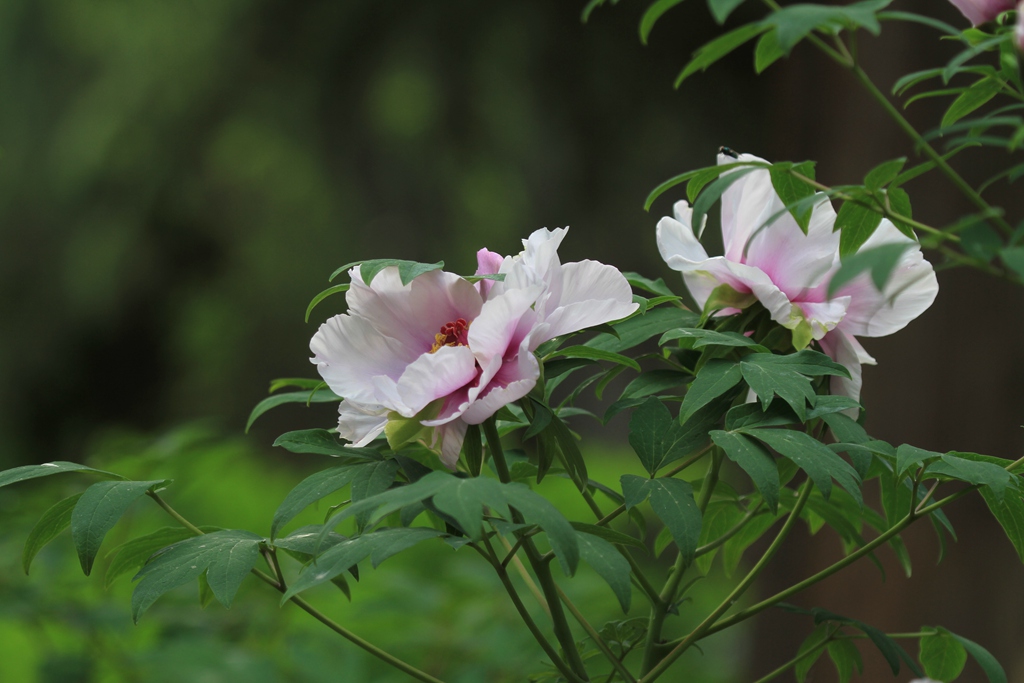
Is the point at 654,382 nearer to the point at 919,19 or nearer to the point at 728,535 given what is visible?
the point at 728,535

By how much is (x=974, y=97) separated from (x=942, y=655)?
16.8 inches

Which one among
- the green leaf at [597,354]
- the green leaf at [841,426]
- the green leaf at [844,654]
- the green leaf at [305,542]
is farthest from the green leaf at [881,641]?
the green leaf at [305,542]

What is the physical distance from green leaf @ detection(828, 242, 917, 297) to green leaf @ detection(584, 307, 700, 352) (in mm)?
318

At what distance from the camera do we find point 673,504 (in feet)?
1.81

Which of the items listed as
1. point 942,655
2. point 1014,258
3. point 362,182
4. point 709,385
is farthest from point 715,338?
point 362,182

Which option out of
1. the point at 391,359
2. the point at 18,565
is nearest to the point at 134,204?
the point at 18,565

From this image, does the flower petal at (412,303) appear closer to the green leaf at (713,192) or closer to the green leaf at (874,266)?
the green leaf at (713,192)

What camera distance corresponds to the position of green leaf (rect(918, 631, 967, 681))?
29.6 inches

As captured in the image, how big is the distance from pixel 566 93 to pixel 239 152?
1545 millimetres

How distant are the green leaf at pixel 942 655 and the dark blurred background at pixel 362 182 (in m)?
0.94

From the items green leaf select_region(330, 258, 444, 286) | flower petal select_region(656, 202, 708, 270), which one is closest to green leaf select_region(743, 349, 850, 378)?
flower petal select_region(656, 202, 708, 270)

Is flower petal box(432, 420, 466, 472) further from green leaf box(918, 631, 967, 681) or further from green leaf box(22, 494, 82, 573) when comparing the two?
green leaf box(918, 631, 967, 681)

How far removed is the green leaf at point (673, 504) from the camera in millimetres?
532

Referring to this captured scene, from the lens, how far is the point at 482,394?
1.89 feet
